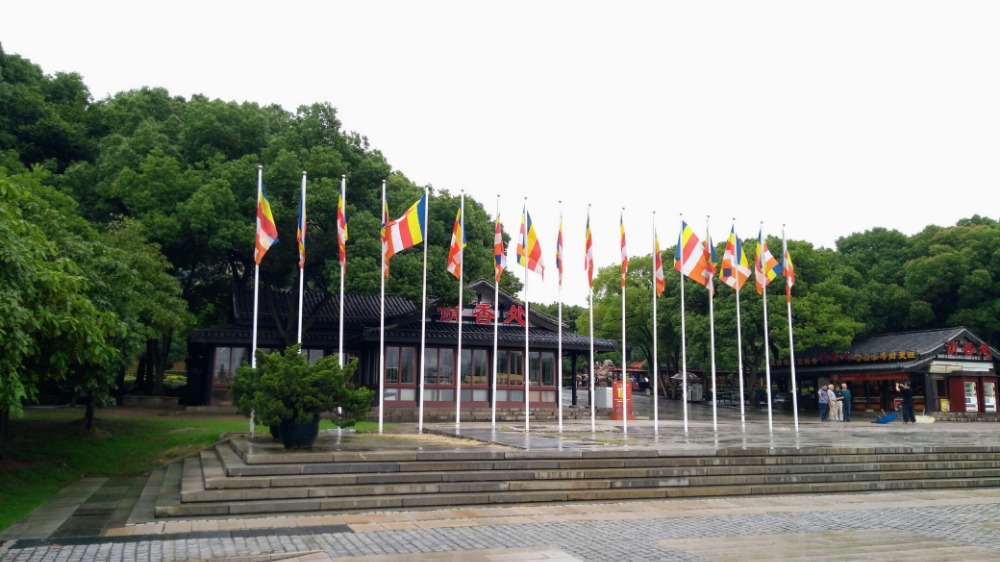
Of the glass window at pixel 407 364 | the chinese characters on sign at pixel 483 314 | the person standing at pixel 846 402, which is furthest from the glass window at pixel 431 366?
the person standing at pixel 846 402

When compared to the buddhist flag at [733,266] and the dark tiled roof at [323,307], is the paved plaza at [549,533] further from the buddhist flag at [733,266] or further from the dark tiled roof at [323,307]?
the dark tiled roof at [323,307]

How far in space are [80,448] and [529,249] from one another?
12.6 m

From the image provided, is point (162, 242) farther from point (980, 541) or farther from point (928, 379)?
point (928, 379)

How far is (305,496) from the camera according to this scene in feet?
36.0

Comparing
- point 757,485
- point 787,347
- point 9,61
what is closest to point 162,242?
point 9,61

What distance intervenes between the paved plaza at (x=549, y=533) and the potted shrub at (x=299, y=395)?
2406 mm

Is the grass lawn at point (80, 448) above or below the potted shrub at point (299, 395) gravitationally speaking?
below

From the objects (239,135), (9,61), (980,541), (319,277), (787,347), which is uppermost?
(9,61)

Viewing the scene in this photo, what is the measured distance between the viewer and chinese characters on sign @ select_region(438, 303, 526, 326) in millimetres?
31688

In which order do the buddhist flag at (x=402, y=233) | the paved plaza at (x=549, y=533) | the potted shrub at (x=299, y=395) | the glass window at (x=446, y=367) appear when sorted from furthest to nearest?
the glass window at (x=446, y=367) → the buddhist flag at (x=402, y=233) → the potted shrub at (x=299, y=395) → the paved plaza at (x=549, y=533)

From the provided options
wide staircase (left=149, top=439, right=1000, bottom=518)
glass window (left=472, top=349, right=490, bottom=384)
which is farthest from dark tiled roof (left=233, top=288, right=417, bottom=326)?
wide staircase (left=149, top=439, right=1000, bottom=518)

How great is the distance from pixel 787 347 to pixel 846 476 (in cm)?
2844

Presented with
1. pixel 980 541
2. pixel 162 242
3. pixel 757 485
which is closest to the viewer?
pixel 980 541

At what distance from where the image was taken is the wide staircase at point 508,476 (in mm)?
10867
